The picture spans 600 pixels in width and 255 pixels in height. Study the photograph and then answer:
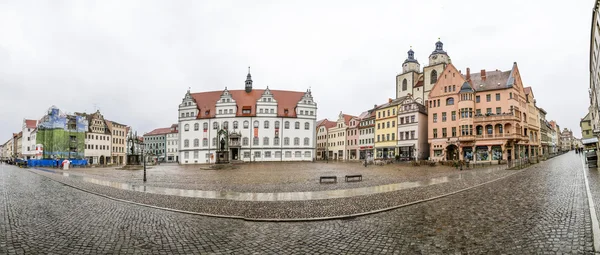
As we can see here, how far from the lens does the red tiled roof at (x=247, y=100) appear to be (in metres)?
70.4

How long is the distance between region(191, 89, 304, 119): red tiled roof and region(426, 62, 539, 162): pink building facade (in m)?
32.9

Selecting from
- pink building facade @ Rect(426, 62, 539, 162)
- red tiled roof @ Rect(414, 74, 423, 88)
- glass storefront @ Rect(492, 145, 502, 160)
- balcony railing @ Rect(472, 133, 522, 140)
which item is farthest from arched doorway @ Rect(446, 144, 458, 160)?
red tiled roof @ Rect(414, 74, 423, 88)

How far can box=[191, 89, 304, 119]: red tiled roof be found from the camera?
70.4 metres

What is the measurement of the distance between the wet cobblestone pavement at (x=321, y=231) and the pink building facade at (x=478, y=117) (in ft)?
125

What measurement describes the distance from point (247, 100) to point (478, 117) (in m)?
49.8

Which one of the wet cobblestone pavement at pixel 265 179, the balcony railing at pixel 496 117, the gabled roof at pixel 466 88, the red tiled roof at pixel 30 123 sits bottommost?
the wet cobblestone pavement at pixel 265 179

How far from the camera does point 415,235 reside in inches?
273

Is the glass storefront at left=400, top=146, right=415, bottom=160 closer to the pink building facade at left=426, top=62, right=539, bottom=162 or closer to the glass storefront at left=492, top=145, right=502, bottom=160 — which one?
the pink building facade at left=426, top=62, right=539, bottom=162

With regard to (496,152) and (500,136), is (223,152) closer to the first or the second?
(496,152)

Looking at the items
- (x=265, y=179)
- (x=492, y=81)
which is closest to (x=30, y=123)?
(x=265, y=179)

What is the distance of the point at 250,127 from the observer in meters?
68.2

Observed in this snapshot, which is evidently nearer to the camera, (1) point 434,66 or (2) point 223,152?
(2) point 223,152

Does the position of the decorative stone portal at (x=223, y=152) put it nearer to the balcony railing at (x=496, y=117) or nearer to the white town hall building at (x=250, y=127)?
the white town hall building at (x=250, y=127)

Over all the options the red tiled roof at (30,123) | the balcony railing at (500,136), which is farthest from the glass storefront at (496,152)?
the red tiled roof at (30,123)
